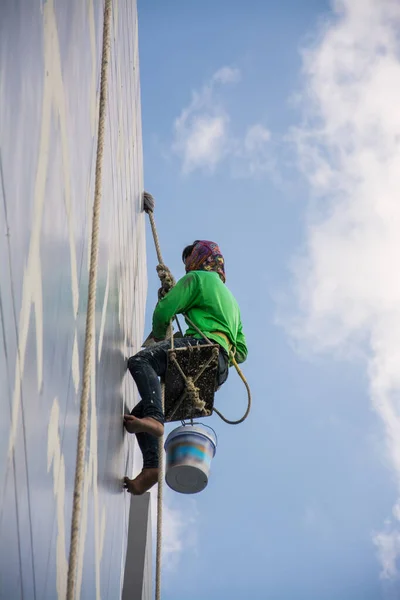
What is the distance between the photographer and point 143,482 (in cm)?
461

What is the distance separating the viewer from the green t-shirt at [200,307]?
472 centimetres

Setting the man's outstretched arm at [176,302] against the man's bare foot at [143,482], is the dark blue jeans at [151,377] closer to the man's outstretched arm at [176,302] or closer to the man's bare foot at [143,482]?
the man's bare foot at [143,482]

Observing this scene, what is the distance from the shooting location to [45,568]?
2211 millimetres

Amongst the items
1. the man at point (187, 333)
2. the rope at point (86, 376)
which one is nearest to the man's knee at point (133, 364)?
the man at point (187, 333)

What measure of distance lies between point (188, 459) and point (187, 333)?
32.3 inches

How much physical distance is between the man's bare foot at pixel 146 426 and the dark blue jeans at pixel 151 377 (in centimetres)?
3

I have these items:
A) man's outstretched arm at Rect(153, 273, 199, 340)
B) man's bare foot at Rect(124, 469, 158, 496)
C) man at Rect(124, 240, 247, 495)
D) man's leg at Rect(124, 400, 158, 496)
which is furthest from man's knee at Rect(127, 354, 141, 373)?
man's bare foot at Rect(124, 469, 158, 496)

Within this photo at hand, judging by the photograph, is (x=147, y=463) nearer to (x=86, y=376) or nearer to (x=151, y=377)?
(x=151, y=377)

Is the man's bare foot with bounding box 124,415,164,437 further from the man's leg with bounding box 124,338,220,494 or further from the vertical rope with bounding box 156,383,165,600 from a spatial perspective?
the vertical rope with bounding box 156,383,165,600

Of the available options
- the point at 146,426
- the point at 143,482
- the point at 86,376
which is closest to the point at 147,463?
the point at 143,482

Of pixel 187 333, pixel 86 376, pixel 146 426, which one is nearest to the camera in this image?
pixel 86 376

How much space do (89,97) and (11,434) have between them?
5.23 feet

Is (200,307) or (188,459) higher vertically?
(200,307)

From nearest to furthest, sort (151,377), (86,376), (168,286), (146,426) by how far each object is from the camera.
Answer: (86,376) → (146,426) → (151,377) → (168,286)
